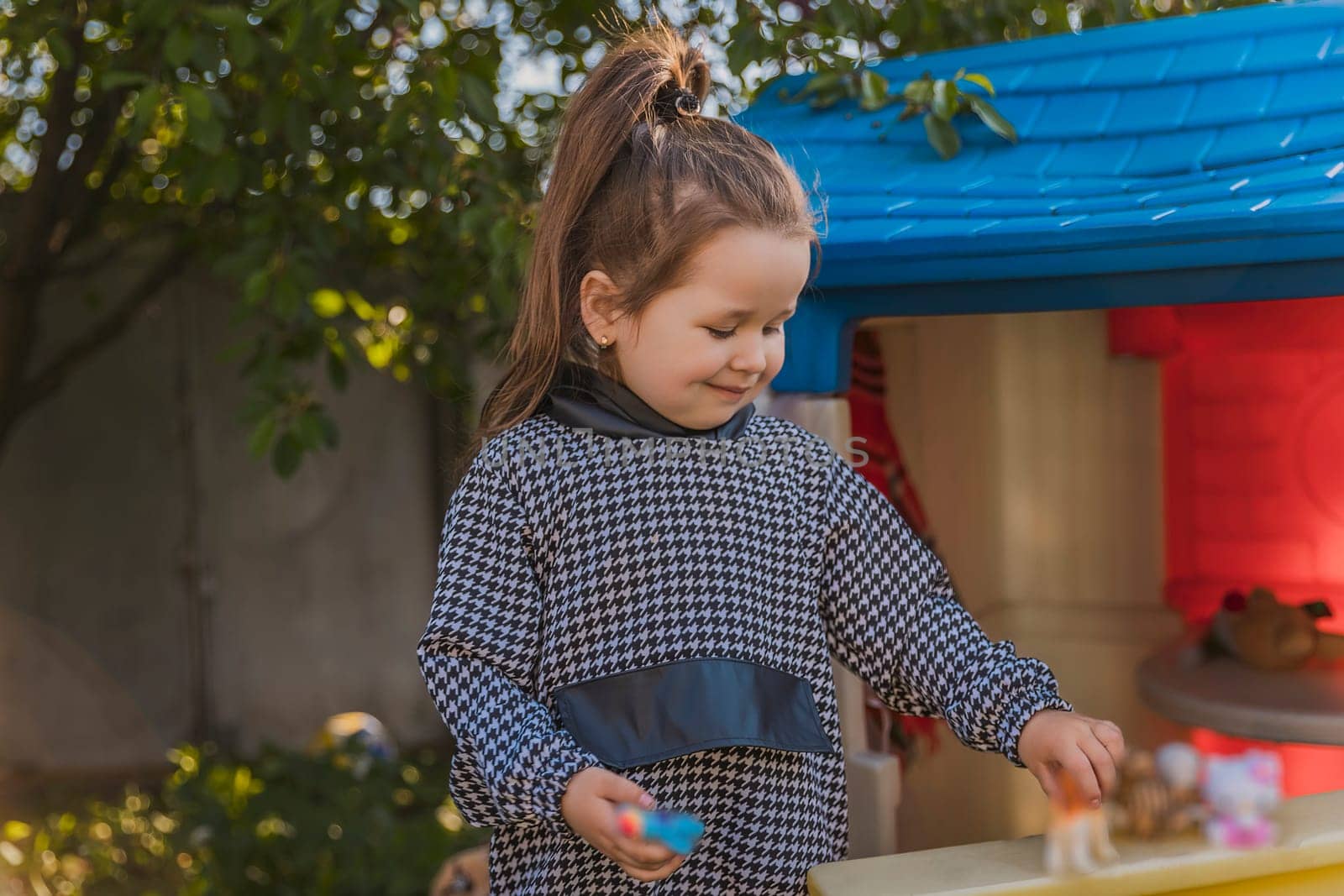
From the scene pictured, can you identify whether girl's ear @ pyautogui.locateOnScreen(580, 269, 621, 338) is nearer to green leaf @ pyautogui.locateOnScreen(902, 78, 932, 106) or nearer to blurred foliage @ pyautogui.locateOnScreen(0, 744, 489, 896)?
green leaf @ pyautogui.locateOnScreen(902, 78, 932, 106)

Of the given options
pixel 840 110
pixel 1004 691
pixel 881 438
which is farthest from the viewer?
pixel 881 438

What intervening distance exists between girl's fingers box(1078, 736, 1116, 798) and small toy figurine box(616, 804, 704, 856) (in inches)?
16.8

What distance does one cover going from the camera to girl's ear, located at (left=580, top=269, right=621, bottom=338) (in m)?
1.35

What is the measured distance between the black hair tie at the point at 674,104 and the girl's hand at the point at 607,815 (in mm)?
698

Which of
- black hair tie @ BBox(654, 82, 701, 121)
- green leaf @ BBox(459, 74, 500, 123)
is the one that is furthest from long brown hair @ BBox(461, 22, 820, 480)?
green leaf @ BBox(459, 74, 500, 123)

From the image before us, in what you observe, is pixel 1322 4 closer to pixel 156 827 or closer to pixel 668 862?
pixel 668 862

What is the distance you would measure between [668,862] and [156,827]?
3.04m

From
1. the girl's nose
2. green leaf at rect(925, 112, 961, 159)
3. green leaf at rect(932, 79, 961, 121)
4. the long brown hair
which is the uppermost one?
green leaf at rect(932, 79, 961, 121)

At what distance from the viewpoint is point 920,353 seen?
2.89m

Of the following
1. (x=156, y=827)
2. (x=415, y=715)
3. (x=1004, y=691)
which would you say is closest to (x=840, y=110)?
(x=1004, y=691)

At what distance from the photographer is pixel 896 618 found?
148 cm

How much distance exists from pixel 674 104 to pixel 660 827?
774 mm

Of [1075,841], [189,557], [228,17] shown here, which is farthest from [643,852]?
[189,557]

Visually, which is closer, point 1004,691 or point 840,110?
point 1004,691
